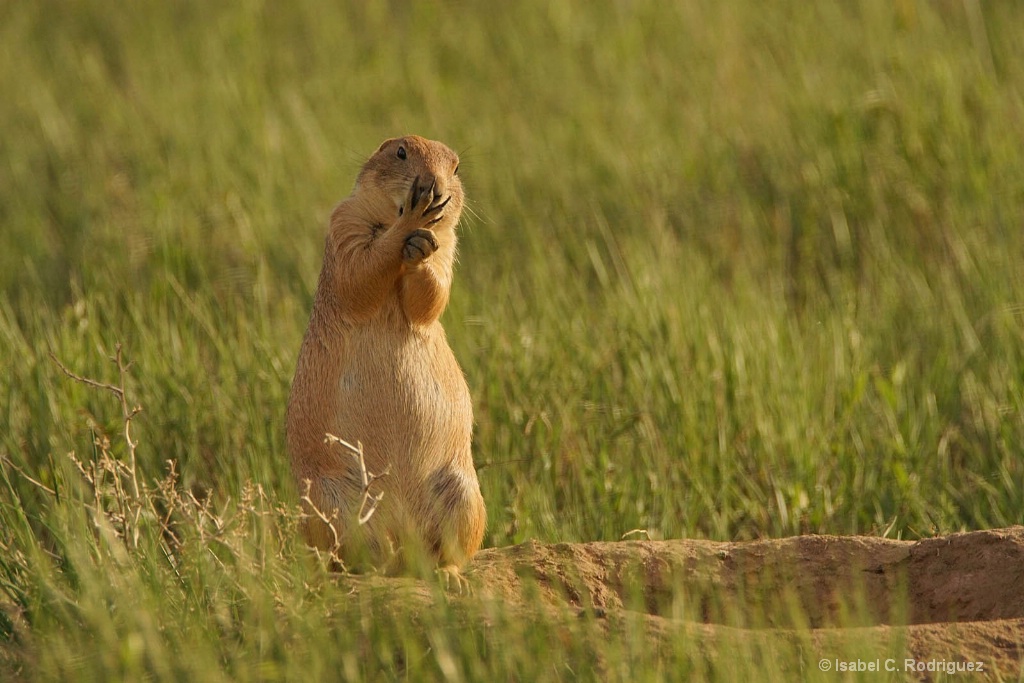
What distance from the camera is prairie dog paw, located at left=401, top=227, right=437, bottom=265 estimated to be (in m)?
3.79

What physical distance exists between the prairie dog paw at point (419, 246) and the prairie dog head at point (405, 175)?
0.12 meters

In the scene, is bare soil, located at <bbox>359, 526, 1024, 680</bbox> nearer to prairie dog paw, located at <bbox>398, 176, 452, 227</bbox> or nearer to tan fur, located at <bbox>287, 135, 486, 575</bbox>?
tan fur, located at <bbox>287, 135, 486, 575</bbox>

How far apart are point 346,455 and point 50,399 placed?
5.57ft

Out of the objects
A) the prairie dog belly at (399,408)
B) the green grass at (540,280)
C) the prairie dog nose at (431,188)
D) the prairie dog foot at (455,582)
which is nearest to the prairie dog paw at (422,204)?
the prairie dog nose at (431,188)

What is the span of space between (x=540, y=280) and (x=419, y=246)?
7.88 ft

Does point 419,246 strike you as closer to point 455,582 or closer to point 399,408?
point 399,408

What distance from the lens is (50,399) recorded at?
16.1 feet

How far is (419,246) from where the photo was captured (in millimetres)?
3799

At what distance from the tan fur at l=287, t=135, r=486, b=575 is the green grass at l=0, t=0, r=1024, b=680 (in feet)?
1.27

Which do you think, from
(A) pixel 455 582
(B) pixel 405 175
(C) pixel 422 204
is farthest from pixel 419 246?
(A) pixel 455 582

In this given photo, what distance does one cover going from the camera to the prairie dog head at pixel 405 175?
12.9ft

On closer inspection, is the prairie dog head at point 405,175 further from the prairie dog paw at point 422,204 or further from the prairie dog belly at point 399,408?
the prairie dog belly at point 399,408

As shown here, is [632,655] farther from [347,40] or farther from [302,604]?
[347,40]

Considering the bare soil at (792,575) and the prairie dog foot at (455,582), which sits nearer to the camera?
the prairie dog foot at (455,582)
